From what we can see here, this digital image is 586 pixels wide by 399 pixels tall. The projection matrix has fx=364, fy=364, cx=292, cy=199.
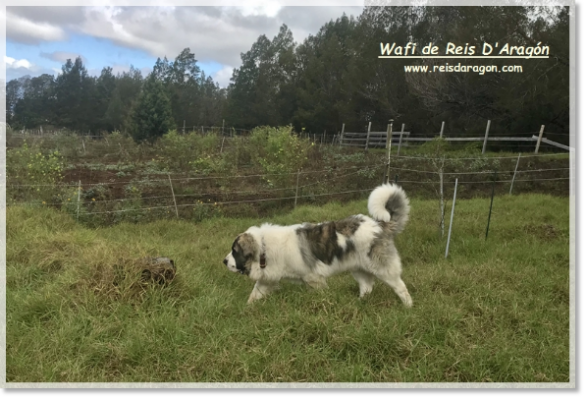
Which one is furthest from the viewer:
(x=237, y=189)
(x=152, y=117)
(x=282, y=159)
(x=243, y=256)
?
(x=152, y=117)

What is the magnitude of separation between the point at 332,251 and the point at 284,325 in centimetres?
101

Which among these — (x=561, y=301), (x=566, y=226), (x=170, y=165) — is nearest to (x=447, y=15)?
(x=566, y=226)

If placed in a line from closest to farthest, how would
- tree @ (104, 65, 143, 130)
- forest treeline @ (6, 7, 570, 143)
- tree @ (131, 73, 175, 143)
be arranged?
forest treeline @ (6, 7, 570, 143), tree @ (131, 73, 175, 143), tree @ (104, 65, 143, 130)

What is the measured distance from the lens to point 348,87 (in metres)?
20.9

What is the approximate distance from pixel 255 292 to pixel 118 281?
1.43 m

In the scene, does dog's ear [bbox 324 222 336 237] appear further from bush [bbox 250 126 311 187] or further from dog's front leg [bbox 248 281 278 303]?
bush [bbox 250 126 311 187]

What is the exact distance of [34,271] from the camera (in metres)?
4.66

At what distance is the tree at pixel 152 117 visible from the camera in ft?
81.5

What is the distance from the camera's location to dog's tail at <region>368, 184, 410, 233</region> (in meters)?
4.03

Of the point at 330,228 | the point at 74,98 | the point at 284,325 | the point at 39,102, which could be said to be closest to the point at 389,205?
the point at 330,228

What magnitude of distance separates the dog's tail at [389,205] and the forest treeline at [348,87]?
2614mm

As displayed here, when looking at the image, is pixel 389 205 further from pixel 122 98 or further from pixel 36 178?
pixel 122 98

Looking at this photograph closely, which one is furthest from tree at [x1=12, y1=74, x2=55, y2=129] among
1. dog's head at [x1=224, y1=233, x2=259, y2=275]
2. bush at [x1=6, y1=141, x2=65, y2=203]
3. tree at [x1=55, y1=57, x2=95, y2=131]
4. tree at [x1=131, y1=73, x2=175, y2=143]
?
dog's head at [x1=224, y1=233, x2=259, y2=275]

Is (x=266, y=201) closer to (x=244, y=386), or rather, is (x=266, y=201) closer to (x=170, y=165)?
(x=170, y=165)
